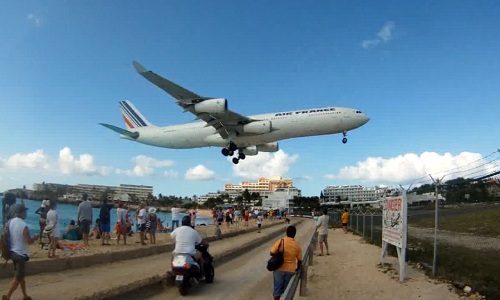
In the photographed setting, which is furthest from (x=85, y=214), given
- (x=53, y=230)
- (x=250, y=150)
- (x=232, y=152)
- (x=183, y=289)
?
(x=250, y=150)

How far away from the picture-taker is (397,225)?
10891mm

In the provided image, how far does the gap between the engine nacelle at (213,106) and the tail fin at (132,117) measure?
591 inches

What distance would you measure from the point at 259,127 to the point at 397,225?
19.9 metres

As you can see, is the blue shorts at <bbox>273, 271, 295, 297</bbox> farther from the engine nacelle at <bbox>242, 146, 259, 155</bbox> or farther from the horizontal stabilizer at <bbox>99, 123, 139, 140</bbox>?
the horizontal stabilizer at <bbox>99, 123, 139, 140</bbox>

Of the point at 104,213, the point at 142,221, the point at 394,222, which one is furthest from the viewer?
the point at 142,221

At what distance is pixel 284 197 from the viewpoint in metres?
112

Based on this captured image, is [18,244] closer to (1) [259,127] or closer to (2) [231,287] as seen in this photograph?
(2) [231,287]

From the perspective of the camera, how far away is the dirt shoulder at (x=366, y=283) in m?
8.73

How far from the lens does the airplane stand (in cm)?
2778

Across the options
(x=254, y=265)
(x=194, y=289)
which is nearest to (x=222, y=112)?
(x=254, y=265)

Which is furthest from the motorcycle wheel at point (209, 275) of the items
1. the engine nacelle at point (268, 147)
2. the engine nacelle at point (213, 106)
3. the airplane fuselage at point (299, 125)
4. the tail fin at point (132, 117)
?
the tail fin at point (132, 117)

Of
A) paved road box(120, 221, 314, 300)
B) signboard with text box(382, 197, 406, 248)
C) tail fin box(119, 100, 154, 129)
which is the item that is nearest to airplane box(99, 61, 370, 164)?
tail fin box(119, 100, 154, 129)

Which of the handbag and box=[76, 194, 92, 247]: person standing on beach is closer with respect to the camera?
the handbag

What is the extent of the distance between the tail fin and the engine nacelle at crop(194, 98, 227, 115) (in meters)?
15.0
